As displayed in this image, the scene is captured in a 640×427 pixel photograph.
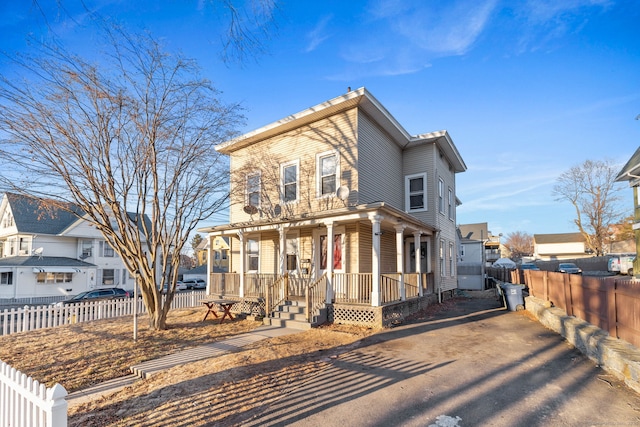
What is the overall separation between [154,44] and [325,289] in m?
8.97

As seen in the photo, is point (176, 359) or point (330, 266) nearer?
point (176, 359)

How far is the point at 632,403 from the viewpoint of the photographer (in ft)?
15.8

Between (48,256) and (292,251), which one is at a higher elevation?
(292,251)

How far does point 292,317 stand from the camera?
10.8 metres

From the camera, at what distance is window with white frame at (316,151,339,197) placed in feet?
42.1

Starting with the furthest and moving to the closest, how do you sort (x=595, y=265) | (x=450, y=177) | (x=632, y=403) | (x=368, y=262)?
(x=595, y=265), (x=450, y=177), (x=368, y=262), (x=632, y=403)

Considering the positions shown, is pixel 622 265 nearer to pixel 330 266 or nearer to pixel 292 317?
pixel 330 266

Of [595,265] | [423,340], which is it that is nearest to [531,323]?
[423,340]

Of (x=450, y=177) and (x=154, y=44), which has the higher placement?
(x=154, y=44)

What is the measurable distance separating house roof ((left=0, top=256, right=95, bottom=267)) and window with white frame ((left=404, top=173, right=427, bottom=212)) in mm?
27676

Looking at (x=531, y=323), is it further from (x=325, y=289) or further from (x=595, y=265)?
(x=595, y=265)

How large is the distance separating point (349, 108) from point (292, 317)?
7571mm

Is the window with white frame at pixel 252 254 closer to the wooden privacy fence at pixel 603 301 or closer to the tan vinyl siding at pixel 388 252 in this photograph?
the tan vinyl siding at pixel 388 252

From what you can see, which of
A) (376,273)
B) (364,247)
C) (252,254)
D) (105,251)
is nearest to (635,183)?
(364,247)
